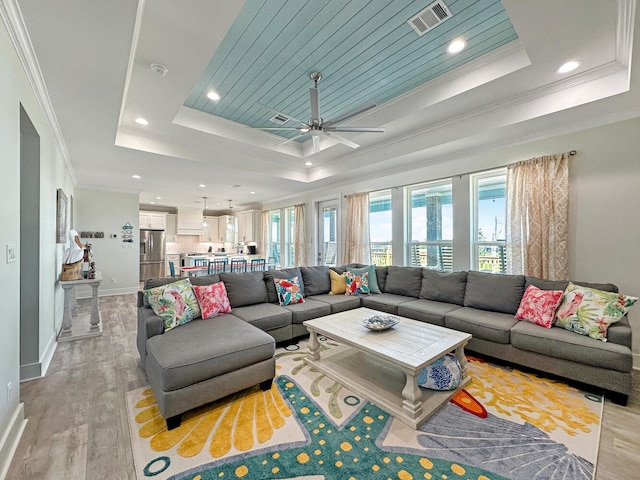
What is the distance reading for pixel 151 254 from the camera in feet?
26.2

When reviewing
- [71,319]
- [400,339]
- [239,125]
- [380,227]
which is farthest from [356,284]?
[71,319]

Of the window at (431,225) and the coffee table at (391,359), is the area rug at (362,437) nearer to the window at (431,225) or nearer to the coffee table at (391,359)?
the coffee table at (391,359)

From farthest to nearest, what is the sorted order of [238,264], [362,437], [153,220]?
[153,220] < [238,264] < [362,437]

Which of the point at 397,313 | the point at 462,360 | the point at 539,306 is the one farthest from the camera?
the point at 397,313

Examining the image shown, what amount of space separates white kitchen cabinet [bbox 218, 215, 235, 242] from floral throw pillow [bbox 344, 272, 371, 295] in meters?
7.03

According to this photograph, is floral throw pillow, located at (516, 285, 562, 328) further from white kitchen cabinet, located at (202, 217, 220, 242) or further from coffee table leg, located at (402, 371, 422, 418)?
white kitchen cabinet, located at (202, 217, 220, 242)

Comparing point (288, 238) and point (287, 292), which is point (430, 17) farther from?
point (288, 238)

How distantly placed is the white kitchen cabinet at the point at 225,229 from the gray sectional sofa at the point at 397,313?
269 inches

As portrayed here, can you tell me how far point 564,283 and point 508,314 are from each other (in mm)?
615

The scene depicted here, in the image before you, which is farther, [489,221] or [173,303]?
[489,221]

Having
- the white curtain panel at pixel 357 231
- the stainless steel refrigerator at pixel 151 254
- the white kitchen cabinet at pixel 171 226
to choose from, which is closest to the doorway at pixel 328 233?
the white curtain panel at pixel 357 231

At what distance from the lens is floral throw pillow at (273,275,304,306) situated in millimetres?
3512

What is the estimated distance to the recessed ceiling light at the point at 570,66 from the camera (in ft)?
7.40

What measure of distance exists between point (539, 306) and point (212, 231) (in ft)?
33.9
